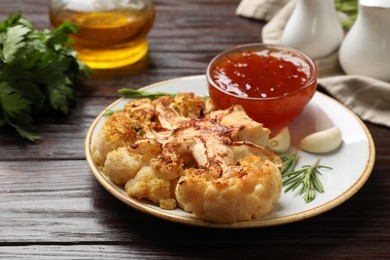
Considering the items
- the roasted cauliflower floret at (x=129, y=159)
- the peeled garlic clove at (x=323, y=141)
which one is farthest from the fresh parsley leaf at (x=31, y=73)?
the peeled garlic clove at (x=323, y=141)

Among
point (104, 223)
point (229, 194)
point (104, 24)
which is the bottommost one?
point (104, 223)

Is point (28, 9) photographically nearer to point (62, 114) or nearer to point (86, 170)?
point (62, 114)

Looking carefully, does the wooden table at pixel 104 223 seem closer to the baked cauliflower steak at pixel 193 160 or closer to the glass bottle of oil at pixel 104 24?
the baked cauliflower steak at pixel 193 160

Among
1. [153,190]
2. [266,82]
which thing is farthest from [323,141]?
[153,190]

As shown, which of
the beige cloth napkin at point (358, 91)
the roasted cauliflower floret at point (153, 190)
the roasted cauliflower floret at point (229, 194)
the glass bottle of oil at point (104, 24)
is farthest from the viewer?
the glass bottle of oil at point (104, 24)

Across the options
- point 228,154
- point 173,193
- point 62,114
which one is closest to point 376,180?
point 228,154

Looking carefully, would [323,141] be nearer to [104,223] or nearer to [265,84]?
[265,84]
